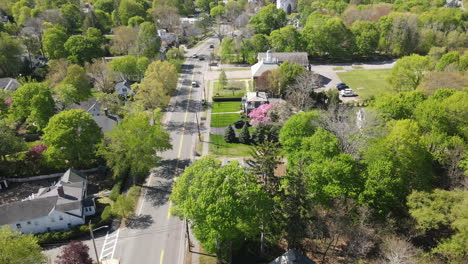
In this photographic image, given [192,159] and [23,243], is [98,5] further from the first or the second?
[23,243]

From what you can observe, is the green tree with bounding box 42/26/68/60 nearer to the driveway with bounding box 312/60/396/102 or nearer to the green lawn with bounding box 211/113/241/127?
the green lawn with bounding box 211/113/241/127

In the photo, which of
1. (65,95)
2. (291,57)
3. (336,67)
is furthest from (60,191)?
(336,67)

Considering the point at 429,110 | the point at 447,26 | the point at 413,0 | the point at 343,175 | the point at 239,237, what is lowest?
the point at 239,237

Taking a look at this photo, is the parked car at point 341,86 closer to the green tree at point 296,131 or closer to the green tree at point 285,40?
the green tree at point 285,40

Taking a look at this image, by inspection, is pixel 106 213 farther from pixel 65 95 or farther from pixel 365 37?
pixel 365 37

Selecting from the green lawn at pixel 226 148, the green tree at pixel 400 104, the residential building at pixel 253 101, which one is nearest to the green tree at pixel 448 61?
the green tree at pixel 400 104

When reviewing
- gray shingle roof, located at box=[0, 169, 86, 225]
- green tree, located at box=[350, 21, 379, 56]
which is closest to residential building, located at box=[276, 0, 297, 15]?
green tree, located at box=[350, 21, 379, 56]

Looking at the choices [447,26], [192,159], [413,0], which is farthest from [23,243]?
[413,0]
